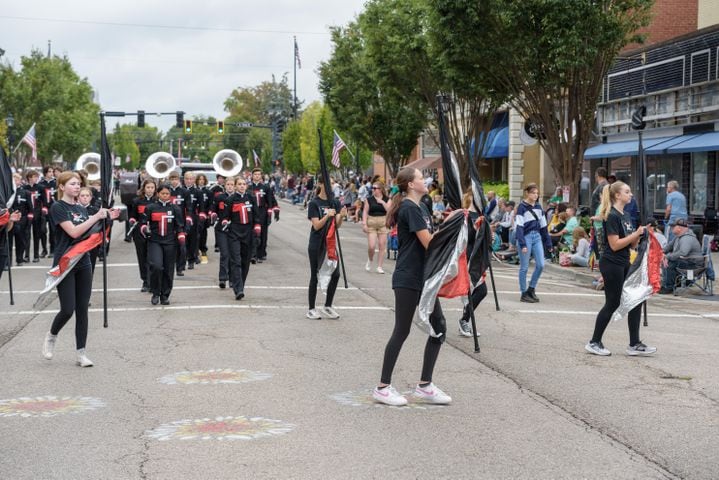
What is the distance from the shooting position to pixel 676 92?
2892cm

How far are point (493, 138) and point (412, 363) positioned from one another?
36.9m

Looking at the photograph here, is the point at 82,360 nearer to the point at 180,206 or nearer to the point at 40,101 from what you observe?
the point at 180,206

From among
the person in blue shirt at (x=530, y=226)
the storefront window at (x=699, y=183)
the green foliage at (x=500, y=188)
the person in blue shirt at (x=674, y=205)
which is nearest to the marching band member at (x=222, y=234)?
the person in blue shirt at (x=530, y=226)

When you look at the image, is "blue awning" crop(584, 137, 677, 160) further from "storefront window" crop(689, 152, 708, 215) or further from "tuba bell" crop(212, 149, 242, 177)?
"tuba bell" crop(212, 149, 242, 177)

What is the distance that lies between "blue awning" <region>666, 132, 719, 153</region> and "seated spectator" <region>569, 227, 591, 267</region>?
6308 millimetres

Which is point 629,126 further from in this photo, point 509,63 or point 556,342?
point 556,342

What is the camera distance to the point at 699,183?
2781 cm

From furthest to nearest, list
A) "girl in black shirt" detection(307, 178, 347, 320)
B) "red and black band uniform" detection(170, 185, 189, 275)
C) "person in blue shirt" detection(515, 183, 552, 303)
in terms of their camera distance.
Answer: "red and black band uniform" detection(170, 185, 189, 275)
"person in blue shirt" detection(515, 183, 552, 303)
"girl in black shirt" detection(307, 178, 347, 320)

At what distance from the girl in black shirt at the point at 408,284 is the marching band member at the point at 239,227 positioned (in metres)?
7.30

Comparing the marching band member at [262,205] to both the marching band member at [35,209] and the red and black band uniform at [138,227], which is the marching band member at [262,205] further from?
the marching band member at [35,209]

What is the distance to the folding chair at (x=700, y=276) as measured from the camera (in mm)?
16188

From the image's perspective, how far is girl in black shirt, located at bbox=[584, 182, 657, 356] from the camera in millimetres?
9789

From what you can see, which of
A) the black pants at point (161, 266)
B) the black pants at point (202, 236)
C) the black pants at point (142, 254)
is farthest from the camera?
the black pants at point (202, 236)

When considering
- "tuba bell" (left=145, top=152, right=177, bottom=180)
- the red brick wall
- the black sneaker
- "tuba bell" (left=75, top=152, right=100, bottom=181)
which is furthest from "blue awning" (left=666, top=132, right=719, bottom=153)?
"tuba bell" (left=75, top=152, right=100, bottom=181)
